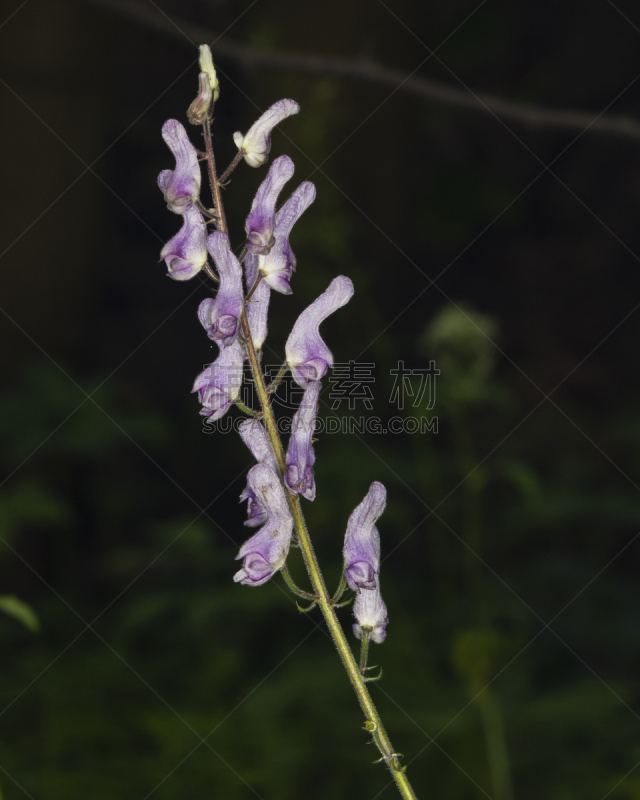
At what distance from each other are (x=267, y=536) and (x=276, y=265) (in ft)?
1.71

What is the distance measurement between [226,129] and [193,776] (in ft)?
21.7

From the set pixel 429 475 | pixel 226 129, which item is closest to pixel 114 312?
pixel 226 129

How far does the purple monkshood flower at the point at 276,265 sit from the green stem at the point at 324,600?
136 mm

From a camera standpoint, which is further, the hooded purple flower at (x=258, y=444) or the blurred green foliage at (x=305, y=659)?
the blurred green foliage at (x=305, y=659)

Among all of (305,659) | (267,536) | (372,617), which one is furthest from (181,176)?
(305,659)

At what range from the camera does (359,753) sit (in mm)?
3963

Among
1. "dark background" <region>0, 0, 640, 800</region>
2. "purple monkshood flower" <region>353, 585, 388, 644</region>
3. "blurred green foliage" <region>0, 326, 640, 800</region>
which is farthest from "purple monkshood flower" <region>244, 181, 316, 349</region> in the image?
"blurred green foliage" <region>0, 326, 640, 800</region>

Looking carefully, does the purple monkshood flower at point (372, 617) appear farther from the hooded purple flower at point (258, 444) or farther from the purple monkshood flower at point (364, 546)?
the hooded purple flower at point (258, 444)

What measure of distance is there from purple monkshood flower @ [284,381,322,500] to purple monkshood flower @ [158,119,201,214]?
421 millimetres

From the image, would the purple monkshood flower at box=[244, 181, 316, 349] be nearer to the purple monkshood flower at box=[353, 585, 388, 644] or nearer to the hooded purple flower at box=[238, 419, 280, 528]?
the hooded purple flower at box=[238, 419, 280, 528]

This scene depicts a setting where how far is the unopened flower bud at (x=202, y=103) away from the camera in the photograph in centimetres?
165

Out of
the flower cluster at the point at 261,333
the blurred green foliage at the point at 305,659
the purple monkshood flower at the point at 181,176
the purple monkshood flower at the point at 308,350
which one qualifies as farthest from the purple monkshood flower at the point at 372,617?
the blurred green foliage at the point at 305,659

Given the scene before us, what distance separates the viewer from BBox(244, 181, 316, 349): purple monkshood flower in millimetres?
A: 1769

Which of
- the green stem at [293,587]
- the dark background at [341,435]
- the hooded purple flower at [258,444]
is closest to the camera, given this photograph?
Answer: the green stem at [293,587]
